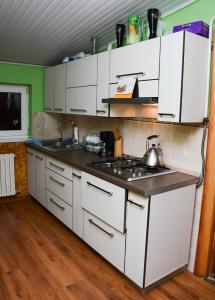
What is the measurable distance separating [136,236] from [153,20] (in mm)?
1680

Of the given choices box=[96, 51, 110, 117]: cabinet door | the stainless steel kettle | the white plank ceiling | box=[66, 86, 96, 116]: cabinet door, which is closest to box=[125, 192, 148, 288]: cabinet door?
the stainless steel kettle

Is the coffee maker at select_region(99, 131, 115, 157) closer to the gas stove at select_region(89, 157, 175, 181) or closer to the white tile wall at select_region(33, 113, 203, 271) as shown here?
the white tile wall at select_region(33, 113, 203, 271)

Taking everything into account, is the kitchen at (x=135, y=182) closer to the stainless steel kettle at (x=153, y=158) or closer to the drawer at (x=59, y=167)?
the drawer at (x=59, y=167)

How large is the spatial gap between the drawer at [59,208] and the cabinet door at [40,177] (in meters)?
0.16

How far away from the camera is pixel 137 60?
85.5 inches

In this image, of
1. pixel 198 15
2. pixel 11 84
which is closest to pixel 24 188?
pixel 11 84

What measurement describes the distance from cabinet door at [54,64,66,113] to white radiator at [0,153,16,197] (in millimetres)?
925

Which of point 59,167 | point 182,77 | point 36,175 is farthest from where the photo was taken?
point 36,175

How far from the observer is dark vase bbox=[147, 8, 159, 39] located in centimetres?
207

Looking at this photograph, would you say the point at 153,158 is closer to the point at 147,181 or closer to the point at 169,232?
the point at 147,181

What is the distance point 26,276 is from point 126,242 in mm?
875

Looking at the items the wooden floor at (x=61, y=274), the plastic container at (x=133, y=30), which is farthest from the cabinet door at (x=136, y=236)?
the plastic container at (x=133, y=30)

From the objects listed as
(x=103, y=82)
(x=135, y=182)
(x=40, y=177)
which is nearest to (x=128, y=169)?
(x=135, y=182)

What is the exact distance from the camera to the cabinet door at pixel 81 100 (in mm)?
2766
